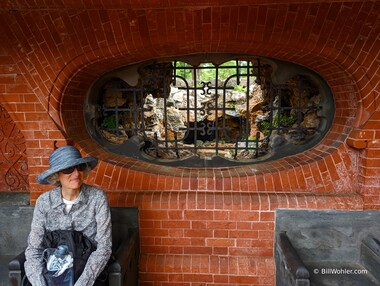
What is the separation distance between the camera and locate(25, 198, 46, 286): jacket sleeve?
216 cm

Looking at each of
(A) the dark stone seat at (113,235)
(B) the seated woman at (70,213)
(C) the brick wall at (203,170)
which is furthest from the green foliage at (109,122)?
(B) the seated woman at (70,213)

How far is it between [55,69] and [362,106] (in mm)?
3000

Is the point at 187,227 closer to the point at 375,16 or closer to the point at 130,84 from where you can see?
the point at 130,84

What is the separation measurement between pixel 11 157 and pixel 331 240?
371 centimetres

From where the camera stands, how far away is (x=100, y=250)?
221 cm

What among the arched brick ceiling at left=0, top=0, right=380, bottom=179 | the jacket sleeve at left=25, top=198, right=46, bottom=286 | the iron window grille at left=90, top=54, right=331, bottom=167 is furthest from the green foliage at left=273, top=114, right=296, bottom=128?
the jacket sleeve at left=25, top=198, right=46, bottom=286

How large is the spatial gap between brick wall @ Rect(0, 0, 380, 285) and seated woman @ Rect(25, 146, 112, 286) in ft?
2.69

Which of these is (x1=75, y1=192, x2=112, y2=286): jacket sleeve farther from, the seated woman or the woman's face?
the woman's face

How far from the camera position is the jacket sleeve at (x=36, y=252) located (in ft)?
7.07

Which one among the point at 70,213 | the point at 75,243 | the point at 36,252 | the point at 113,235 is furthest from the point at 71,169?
the point at 113,235

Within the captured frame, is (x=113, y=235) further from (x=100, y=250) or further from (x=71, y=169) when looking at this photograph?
(x=71, y=169)

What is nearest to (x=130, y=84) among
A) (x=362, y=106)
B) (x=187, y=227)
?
(x=187, y=227)

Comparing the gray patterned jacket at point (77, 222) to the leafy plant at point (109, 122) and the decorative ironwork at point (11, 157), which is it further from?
the decorative ironwork at point (11, 157)

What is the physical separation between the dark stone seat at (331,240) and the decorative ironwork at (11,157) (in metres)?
3.00
